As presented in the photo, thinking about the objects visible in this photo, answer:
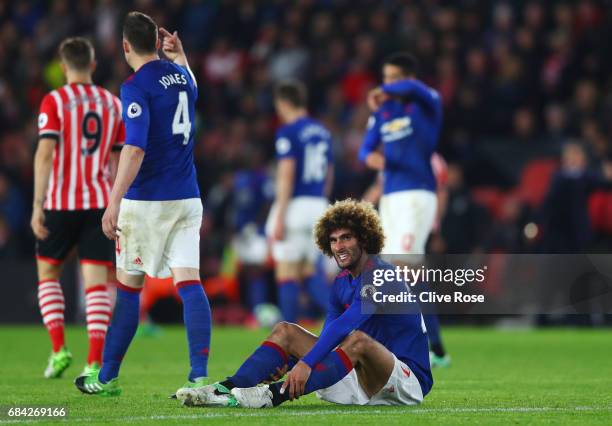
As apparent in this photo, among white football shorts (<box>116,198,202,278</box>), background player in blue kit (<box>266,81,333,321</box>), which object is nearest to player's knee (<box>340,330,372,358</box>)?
white football shorts (<box>116,198,202,278</box>)

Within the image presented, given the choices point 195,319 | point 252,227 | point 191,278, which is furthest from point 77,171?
point 252,227

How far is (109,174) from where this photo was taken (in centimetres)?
870

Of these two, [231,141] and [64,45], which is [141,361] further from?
[231,141]

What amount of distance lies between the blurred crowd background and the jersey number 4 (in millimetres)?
8831

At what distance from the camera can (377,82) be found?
61.2ft

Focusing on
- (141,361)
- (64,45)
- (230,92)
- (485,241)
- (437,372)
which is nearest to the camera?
(64,45)

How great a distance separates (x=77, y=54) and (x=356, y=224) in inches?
120

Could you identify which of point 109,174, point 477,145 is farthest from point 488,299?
point 109,174

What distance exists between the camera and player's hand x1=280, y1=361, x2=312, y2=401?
6039 millimetres

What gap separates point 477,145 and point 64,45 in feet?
32.6

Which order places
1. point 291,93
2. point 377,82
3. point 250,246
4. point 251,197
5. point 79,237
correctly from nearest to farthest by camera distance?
point 79,237
point 291,93
point 250,246
point 251,197
point 377,82

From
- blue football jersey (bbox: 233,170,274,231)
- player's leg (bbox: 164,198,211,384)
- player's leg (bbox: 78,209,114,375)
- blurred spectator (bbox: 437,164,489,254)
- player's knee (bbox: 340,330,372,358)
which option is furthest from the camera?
blue football jersey (bbox: 233,170,274,231)

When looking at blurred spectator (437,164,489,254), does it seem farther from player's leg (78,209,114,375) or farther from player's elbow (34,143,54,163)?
player's elbow (34,143,54,163)

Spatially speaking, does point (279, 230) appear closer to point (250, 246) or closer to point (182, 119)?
point (250, 246)
